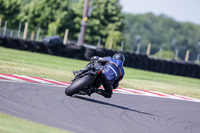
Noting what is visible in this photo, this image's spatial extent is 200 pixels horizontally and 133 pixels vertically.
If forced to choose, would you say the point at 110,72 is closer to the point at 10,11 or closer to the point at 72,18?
the point at 10,11

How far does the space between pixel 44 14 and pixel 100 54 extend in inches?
941

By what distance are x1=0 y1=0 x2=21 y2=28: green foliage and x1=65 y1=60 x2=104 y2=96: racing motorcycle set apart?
3507 cm

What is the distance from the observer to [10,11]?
43844 millimetres

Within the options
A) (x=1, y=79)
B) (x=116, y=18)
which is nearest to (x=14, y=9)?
(x=116, y=18)

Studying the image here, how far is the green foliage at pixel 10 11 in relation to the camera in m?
42.3

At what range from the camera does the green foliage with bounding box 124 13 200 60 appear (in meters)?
132

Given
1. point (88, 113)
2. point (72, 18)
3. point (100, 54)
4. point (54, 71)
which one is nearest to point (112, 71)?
point (88, 113)

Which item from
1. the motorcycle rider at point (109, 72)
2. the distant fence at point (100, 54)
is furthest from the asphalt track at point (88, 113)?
the distant fence at point (100, 54)

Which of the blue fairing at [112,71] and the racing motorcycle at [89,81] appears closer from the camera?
the racing motorcycle at [89,81]

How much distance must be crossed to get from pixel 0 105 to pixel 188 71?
26.4 m

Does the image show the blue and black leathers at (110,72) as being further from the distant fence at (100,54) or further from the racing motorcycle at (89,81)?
the distant fence at (100,54)

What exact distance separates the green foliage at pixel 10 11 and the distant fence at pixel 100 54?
60.7 feet

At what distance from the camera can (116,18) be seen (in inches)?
2386

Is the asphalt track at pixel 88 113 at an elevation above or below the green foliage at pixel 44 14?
below
